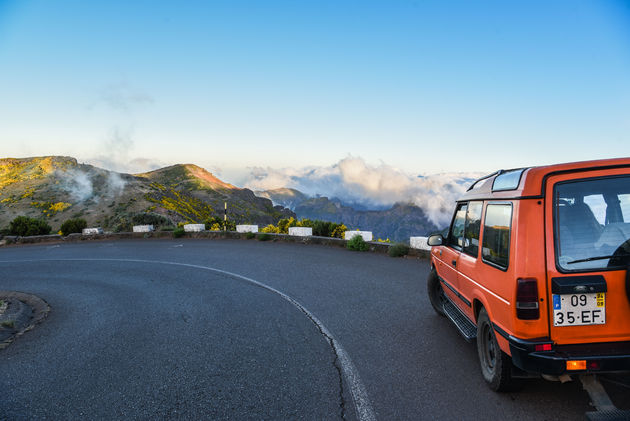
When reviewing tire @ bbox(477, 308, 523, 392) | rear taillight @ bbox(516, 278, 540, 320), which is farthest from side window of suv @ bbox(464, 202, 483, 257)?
rear taillight @ bbox(516, 278, 540, 320)

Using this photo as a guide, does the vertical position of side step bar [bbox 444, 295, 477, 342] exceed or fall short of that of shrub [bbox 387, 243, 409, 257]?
it falls short

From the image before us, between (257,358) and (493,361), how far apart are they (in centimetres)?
254

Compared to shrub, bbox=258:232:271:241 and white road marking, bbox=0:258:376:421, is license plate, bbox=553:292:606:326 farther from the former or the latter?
shrub, bbox=258:232:271:241

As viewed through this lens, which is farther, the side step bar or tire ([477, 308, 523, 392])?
the side step bar

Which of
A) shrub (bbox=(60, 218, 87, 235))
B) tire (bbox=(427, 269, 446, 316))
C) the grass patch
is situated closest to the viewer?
tire (bbox=(427, 269, 446, 316))

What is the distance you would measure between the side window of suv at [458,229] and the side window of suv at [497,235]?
0.84 meters

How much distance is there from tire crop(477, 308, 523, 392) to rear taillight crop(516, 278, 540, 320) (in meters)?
0.54

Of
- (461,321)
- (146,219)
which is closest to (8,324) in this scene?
(461,321)

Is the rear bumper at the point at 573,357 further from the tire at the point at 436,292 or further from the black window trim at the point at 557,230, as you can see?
the tire at the point at 436,292

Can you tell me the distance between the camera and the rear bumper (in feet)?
8.55

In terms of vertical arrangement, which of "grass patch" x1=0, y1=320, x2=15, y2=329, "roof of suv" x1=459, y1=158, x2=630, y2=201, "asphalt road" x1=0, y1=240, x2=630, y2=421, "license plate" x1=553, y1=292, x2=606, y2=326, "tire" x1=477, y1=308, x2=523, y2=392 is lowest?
"grass patch" x1=0, y1=320, x2=15, y2=329

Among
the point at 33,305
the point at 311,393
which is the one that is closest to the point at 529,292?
the point at 311,393

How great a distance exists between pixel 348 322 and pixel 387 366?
59.2 inches

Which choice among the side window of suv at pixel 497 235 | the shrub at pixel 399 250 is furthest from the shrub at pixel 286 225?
the side window of suv at pixel 497 235
